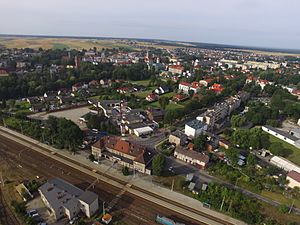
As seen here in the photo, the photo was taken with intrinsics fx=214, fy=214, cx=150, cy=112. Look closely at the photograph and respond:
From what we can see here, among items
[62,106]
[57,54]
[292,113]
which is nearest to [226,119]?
[292,113]

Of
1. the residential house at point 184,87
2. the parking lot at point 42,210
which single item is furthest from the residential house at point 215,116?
the parking lot at point 42,210

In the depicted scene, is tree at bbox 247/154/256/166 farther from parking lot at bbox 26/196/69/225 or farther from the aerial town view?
parking lot at bbox 26/196/69/225

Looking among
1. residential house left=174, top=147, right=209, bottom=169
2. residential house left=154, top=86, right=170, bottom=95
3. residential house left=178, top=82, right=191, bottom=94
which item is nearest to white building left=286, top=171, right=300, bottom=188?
residential house left=174, top=147, right=209, bottom=169

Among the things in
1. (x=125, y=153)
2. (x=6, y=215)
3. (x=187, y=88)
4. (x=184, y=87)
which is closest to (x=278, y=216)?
(x=125, y=153)

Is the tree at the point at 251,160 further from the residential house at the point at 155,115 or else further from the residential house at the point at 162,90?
the residential house at the point at 162,90

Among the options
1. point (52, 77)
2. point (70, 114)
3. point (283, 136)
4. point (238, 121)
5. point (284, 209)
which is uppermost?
point (52, 77)

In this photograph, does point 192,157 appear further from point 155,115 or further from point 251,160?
point 155,115
